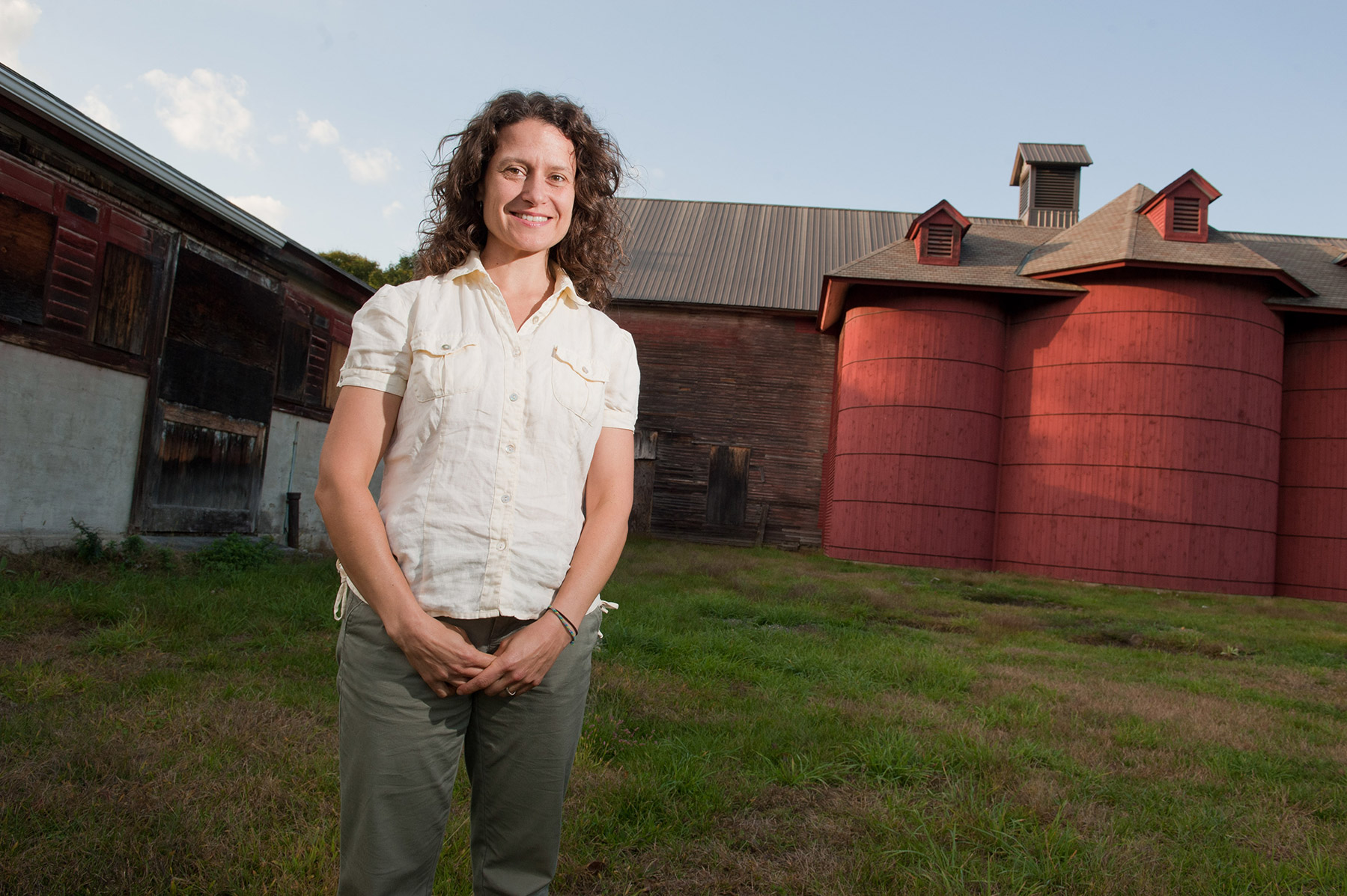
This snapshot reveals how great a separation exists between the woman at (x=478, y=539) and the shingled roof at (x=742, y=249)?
1925cm

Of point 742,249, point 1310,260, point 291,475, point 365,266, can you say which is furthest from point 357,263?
point 1310,260

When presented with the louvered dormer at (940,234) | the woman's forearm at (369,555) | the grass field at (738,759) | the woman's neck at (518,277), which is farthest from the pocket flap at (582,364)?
the louvered dormer at (940,234)

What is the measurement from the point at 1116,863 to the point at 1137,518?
1474 centimetres

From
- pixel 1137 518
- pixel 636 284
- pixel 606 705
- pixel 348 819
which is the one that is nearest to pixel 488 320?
pixel 348 819

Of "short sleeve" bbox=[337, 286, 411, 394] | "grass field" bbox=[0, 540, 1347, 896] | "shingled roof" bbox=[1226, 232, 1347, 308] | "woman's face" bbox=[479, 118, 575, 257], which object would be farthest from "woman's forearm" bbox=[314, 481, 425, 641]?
"shingled roof" bbox=[1226, 232, 1347, 308]

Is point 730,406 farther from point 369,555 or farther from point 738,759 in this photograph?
point 369,555

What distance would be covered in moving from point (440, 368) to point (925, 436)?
665 inches

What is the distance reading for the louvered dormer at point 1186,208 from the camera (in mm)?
16984

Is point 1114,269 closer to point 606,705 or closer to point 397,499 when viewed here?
point 606,705

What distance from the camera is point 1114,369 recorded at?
16469mm

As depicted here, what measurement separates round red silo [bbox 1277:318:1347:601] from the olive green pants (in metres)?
19.9

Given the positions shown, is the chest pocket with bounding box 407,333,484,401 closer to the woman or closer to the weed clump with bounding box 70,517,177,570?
the woman

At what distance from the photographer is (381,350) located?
66.2 inches

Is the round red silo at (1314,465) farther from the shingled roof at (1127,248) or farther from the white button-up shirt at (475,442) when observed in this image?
the white button-up shirt at (475,442)
